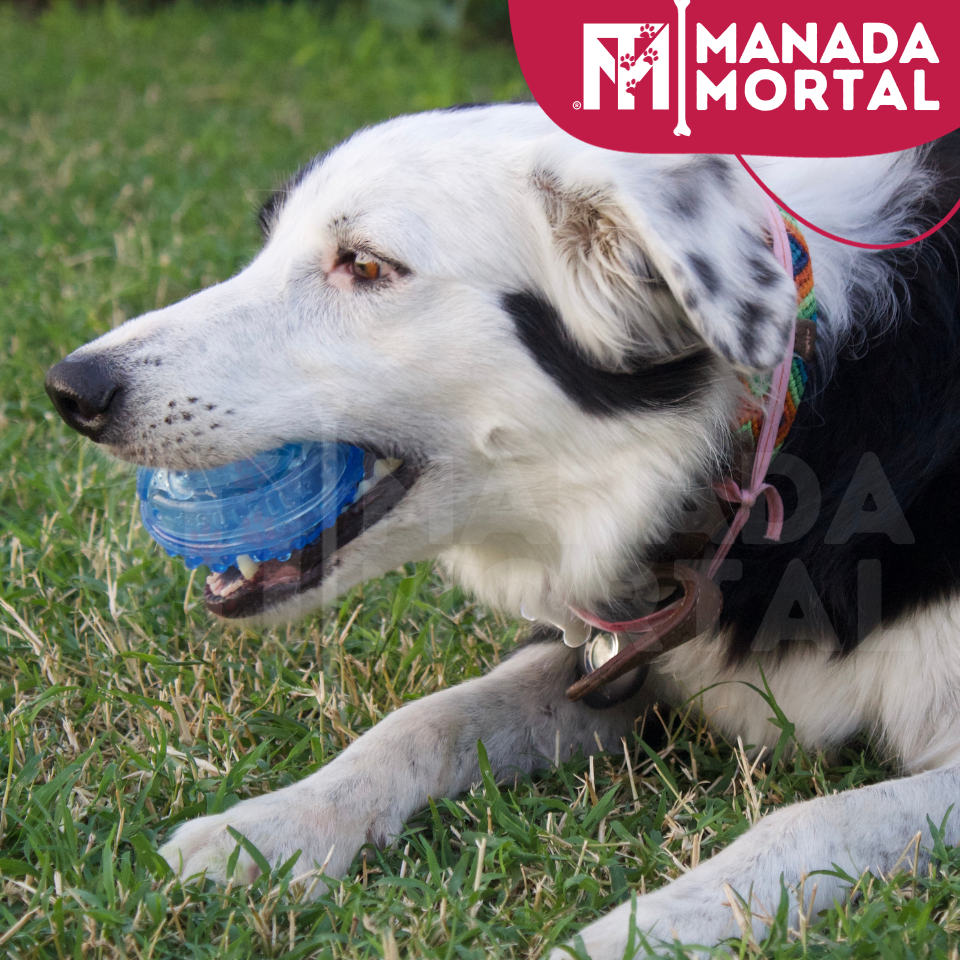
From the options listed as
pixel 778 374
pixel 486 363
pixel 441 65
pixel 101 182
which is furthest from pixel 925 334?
pixel 441 65

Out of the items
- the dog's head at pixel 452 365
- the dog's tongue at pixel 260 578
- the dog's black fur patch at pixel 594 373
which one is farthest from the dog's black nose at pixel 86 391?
the dog's black fur patch at pixel 594 373

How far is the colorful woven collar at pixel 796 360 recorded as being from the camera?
1943 mm

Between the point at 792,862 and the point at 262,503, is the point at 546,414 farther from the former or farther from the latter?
the point at 792,862

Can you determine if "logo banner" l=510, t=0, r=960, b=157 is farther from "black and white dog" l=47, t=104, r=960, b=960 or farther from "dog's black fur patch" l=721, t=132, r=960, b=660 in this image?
"dog's black fur patch" l=721, t=132, r=960, b=660

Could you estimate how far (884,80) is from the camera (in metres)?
2.38

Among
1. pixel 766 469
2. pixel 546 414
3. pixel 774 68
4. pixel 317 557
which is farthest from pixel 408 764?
pixel 774 68

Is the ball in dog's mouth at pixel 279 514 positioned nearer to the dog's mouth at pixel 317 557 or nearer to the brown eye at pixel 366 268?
the dog's mouth at pixel 317 557

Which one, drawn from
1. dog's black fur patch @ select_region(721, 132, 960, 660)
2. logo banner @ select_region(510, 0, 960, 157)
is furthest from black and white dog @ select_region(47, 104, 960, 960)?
logo banner @ select_region(510, 0, 960, 157)

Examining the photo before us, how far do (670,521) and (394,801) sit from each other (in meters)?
0.68

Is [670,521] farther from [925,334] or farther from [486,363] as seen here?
[925,334]

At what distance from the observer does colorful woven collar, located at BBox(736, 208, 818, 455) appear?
1.94 m

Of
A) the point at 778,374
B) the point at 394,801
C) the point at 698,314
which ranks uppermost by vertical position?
the point at 698,314

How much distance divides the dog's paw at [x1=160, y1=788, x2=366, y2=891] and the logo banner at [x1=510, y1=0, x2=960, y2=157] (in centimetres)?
139

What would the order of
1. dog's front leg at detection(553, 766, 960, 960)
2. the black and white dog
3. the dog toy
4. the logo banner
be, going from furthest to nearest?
the logo banner → the dog toy → the black and white dog → dog's front leg at detection(553, 766, 960, 960)
